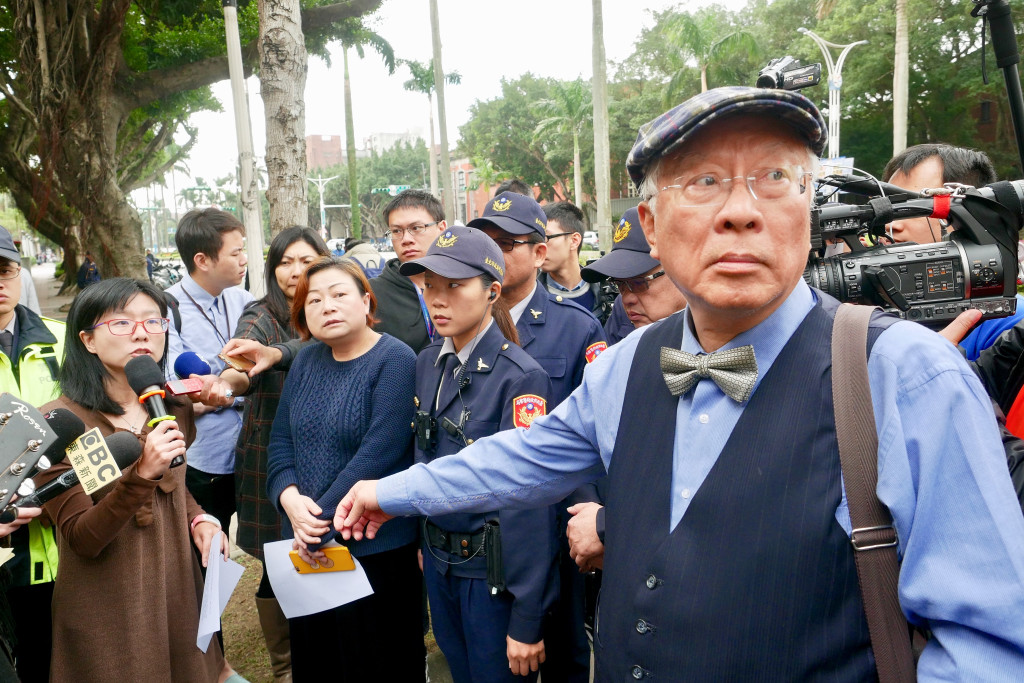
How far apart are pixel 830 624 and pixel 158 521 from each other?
7.72 ft

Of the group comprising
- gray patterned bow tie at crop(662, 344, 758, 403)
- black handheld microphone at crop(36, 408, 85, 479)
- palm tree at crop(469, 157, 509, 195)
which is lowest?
black handheld microphone at crop(36, 408, 85, 479)

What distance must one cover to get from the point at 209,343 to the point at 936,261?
3.51m

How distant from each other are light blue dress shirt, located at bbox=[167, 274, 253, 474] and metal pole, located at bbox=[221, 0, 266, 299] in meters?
4.24

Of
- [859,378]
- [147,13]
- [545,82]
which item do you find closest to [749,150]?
[859,378]

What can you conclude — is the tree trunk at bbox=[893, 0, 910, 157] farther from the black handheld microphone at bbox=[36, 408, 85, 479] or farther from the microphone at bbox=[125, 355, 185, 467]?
the black handheld microphone at bbox=[36, 408, 85, 479]

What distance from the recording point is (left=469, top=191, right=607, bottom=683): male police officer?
2.66 m

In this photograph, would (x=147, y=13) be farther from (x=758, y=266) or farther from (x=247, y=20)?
(x=758, y=266)

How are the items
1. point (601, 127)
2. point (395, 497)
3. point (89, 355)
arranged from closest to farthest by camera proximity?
point (395, 497) → point (89, 355) → point (601, 127)

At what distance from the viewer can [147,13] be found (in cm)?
1409

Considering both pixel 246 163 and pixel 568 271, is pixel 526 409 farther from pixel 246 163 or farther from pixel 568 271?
pixel 246 163

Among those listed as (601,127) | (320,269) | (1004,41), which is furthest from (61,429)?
(601,127)

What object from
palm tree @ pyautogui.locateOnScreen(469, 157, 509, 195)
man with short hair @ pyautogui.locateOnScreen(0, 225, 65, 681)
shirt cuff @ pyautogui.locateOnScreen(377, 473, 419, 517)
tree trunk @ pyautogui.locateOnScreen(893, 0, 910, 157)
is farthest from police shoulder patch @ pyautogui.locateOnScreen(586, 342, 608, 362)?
palm tree @ pyautogui.locateOnScreen(469, 157, 509, 195)

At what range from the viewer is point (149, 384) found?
236 cm

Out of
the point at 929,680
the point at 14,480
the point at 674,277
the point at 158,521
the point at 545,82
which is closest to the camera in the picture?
the point at 929,680
